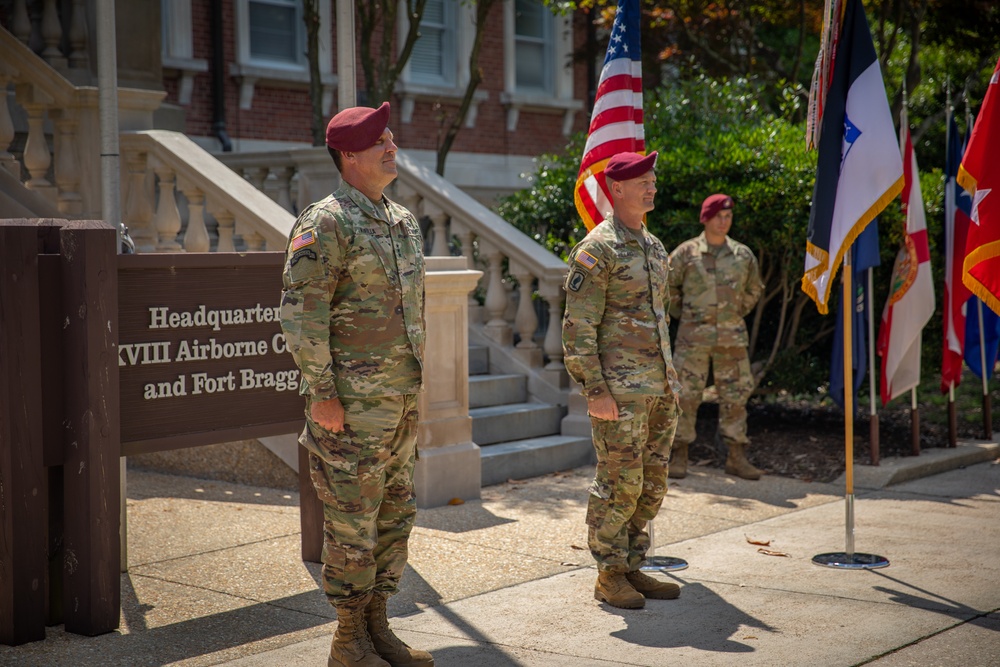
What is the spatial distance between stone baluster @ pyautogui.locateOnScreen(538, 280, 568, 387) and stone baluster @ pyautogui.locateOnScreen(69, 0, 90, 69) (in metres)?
4.06

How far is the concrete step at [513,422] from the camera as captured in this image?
30.1 ft

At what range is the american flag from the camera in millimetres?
6867

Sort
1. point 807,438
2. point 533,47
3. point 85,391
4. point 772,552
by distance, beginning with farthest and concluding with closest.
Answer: point 533,47 → point 807,438 → point 772,552 → point 85,391

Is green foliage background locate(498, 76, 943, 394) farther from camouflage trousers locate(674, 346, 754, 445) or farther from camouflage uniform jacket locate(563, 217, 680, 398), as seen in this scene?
camouflage uniform jacket locate(563, 217, 680, 398)

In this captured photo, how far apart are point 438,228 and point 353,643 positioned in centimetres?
595

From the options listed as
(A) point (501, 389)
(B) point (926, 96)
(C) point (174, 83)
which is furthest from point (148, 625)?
(B) point (926, 96)

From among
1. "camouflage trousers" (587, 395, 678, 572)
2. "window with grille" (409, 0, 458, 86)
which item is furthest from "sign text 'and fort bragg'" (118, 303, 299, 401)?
"window with grille" (409, 0, 458, 86)

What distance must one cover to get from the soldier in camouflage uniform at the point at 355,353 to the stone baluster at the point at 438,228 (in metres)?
5.34

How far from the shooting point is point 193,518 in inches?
287

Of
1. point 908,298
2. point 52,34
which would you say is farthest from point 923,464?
point 52,34

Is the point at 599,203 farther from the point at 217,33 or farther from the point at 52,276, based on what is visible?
the point at 217,33

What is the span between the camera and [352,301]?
4566 millimetres

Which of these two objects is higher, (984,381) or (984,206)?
(984,206)

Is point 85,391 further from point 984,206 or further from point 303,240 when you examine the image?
point 984,206
